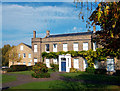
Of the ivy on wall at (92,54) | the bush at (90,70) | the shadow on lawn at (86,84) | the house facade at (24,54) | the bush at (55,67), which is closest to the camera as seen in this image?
the shadow on lawn at (86,84)

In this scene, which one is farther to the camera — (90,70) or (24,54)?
(24,54)

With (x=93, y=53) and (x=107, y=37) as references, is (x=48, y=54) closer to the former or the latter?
(x=93, y=53)

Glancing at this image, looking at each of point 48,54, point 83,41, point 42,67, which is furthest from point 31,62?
point 42,67

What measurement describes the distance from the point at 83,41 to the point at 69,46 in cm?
337

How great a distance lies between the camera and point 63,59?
31.7m

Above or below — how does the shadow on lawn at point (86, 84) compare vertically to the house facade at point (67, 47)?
below

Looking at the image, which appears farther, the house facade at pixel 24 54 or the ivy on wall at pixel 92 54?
the house facade at pixel 24 54

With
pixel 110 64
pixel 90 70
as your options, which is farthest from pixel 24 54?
pixel 110 64

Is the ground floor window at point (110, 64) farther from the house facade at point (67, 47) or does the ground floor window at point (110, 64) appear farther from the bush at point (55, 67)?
the bush at point (55, 67)

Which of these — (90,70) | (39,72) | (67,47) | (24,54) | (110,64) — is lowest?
(90,70)

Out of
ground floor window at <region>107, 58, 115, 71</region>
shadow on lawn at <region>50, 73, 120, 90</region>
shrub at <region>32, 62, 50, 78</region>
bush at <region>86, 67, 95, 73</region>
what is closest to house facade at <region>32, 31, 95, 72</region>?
bush at <region>86, 67, 95, 73</region>

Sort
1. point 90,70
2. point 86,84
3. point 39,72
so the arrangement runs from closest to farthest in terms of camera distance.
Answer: point 86,84, point 39,72, point 90,70

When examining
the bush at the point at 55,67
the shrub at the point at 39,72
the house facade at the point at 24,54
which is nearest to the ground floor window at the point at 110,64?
the bush at the point at 55,67

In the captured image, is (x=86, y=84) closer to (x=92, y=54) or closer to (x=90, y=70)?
(x=90, y=70)
